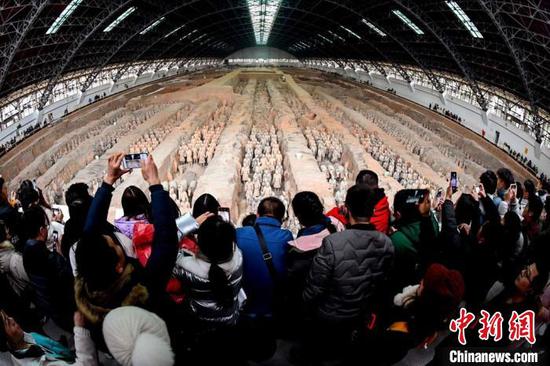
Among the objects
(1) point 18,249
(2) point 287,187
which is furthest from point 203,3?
(1) point 18,249

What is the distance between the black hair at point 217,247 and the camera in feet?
6.78

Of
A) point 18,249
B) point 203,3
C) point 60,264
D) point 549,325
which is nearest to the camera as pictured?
point 549,325

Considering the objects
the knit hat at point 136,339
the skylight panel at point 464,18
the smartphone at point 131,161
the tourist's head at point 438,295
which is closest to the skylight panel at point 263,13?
the skylight panel at point 464,18

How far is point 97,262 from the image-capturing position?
5.76ft

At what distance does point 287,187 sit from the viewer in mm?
9805

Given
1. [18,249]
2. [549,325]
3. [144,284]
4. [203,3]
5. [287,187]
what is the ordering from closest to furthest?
1. [144,284]
2. [549,325]
3. [18,249]
4. [287,187]
5. [203,3]

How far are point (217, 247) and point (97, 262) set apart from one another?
603 mm

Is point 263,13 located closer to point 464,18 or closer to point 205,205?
point 464,18

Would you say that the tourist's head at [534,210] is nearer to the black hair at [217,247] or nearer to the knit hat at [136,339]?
the black hair at [217,247]

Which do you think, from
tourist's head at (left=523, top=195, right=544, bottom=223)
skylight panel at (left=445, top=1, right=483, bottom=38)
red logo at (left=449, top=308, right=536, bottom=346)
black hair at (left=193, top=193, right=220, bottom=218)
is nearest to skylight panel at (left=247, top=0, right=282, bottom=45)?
skylight panel at (left=445, top=1, right=483, bottom=38)

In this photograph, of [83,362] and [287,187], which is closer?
[83,362]

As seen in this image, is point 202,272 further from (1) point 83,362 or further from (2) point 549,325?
(2) point 549,325

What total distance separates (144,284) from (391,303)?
1.56 m

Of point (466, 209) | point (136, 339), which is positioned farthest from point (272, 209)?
point (466, 209)
